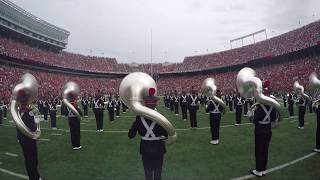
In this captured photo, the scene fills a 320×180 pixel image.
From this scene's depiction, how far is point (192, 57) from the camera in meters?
79.6

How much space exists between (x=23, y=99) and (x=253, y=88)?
17.7ft

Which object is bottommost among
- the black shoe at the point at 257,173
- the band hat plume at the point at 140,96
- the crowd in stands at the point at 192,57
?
the black shoe at the point at 257,173

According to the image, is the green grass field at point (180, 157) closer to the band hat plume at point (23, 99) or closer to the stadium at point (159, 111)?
the stadium at point (159, 111)

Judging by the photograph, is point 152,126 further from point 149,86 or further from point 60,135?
point 60,135

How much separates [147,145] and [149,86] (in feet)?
3.61

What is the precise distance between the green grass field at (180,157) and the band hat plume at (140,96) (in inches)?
109

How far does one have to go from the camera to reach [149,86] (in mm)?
4961

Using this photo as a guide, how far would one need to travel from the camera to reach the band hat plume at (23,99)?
6188 mm

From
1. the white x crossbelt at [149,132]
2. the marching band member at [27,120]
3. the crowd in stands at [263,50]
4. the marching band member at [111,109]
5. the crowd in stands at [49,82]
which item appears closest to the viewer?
the white x crossbelt at [149,132]

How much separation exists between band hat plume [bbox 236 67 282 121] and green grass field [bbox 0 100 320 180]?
1.73 meters

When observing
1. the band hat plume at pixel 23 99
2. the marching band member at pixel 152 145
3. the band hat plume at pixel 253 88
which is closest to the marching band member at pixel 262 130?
the band hat plume at pixel 253 88

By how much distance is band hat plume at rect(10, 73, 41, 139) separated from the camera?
20.3 feet

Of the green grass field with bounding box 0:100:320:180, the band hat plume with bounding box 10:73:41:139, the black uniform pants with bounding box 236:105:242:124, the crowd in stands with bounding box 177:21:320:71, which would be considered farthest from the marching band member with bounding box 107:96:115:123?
the crowd in stands with bounding box 177:21:320:71

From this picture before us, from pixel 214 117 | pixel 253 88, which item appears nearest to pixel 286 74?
pixel 214 117
